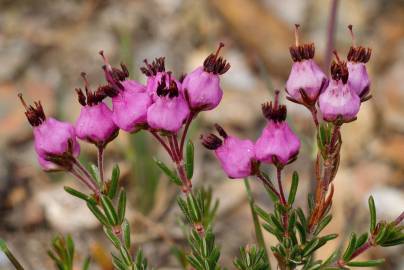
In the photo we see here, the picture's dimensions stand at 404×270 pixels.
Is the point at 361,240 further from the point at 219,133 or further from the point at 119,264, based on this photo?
the point at 119,264

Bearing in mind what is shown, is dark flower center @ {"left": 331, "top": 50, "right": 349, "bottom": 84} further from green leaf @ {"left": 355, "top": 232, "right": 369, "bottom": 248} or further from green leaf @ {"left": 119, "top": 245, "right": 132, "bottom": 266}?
green leaf @ {"left": 119, "top": 245, "right": 132, "bottom": 266}

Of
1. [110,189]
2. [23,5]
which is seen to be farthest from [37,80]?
[110,189]

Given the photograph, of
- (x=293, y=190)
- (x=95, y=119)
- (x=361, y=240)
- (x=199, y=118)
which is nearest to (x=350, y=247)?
(x=361, y=240)

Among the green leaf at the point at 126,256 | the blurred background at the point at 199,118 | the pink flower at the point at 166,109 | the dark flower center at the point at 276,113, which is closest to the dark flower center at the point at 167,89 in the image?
the pink flower at the point at 166,109

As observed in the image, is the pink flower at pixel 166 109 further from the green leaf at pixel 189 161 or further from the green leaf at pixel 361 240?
the green leaf at pixel 361 240

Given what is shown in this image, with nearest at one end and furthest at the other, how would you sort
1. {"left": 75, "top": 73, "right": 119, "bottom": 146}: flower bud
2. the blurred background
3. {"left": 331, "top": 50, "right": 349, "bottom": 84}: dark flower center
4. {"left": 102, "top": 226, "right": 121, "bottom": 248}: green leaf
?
{"left": 331, "top": 50, "right": 349, "bottom": 84}: dark flower center
{"left": 75, "top": 73, "right": 119, "bottom": 146}: flower bud
{"left": 102, "top": 226, "right": 121, "bottom": 248}: green leaf
the blurred background

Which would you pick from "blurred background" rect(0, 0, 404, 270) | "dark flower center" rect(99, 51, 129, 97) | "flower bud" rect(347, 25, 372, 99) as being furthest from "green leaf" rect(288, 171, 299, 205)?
"blurred background" rect(0, 0, 404, 270)

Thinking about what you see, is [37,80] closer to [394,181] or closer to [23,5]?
[23,5]
